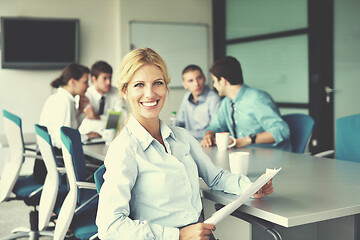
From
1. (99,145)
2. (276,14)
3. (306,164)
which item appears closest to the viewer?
(306,164)

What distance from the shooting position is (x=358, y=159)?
2998mm

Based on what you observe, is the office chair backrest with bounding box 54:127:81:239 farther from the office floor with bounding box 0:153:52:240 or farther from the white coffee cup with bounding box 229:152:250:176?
the office floor with bounding box 0:153:52:240

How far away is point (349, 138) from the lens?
306 cm

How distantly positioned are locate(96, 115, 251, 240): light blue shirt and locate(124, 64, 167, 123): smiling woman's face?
0.19ft

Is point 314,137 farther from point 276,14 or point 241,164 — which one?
point 241,164

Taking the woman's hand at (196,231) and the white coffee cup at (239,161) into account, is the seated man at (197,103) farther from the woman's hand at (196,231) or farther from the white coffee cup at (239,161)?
the woman's hand at (196,231)

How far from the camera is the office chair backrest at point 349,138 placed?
9.92ft

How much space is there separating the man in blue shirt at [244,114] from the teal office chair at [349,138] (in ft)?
1.21

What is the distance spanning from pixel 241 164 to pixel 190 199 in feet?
1.75

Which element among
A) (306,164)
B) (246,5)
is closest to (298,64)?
(246,5)

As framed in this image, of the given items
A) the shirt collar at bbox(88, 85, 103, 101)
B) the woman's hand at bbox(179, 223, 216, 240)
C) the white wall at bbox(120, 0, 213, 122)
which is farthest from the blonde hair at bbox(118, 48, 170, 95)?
the white wall at bbox(120, 0, 213, 122)

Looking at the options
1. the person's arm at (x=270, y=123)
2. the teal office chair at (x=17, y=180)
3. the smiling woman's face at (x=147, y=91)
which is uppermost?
the smiling woman's face at (x=147, y=91)

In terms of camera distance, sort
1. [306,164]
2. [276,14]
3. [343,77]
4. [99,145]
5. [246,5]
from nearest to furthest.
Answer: [306,164], [99,145], [343,77], [276,14], [246,5]

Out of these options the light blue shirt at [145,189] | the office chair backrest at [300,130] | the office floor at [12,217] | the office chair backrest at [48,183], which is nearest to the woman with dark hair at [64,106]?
the office chair backrest at [48,183]
